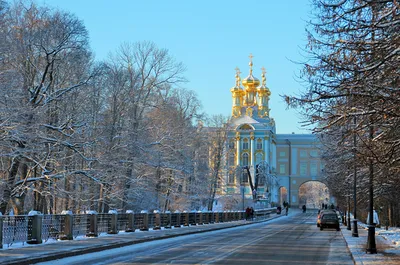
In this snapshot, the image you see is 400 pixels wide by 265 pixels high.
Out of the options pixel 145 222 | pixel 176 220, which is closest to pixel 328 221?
pixel 176 220

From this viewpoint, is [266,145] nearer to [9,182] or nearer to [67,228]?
[9,182]

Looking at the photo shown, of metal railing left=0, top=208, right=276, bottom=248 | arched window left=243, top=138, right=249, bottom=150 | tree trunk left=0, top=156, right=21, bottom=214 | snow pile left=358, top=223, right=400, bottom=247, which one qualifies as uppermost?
arched window left=243, top=138, right=249, bottom=150

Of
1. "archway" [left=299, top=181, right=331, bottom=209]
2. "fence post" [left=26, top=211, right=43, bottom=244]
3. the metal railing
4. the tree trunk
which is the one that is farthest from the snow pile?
"archway" [left=299, top=181, right=331, bottom=209]

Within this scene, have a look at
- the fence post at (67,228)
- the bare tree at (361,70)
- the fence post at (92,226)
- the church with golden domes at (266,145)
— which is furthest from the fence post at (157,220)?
the church with golden domes at (266,145)

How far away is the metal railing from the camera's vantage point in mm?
21172

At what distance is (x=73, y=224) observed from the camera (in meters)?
26.4

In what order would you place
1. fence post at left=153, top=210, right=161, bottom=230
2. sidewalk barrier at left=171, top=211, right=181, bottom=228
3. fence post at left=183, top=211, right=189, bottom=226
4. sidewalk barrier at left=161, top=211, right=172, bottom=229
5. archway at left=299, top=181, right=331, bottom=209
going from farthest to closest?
1. archway at left=299, top=181, right=331, bottom=209
2. fence post at left=183, top=211, right=189, bottom=226
3. sidewalk barrier at left=171, top=211, right=181, bottom=228
4. sidewalk barrier at left=161, top=211, right=172, bottom=229
5. fence post at left=153, top=210, right=161, bottom=230

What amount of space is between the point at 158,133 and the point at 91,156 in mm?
11302

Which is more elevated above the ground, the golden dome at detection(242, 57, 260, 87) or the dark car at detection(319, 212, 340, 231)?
the golden dome at detection(242, 57, 260, 87)

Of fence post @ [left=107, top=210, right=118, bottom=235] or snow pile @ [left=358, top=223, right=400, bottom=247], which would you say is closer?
snow pile @ [left=358, top=223, right=400, bottom=247]

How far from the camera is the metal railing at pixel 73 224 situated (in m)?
21.2

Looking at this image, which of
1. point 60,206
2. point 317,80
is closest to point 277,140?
point 60,206

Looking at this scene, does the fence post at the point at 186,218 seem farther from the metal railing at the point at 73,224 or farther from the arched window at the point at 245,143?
the arched window at the point at 245,143

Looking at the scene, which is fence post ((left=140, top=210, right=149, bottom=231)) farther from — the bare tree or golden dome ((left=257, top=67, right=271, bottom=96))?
golden dome ((left=257, top=67, right=271, bottom=96))
